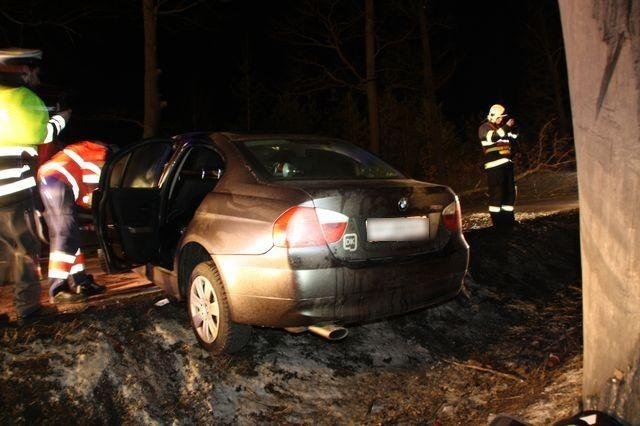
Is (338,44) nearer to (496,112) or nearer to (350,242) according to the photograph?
(496,112)

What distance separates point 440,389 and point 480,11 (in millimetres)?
34484

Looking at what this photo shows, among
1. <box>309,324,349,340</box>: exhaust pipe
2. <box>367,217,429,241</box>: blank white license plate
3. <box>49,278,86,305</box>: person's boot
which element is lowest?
<box>309,324,349,340</box>: exhaust pipe

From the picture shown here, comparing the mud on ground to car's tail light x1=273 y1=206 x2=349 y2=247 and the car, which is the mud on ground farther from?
car's tail light x1=273 y1=206 x2=349 y2=247

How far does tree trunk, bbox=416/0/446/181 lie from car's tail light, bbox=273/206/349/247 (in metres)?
13.2

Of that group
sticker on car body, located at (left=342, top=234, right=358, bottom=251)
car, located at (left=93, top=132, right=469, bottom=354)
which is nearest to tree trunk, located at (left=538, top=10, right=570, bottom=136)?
car, located at (left=93, top=132, right=469, bottom=354)

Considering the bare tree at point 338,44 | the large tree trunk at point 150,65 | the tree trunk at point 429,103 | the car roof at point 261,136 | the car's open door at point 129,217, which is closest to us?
the car roof at point 261,136

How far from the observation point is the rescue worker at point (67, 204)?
4.98m

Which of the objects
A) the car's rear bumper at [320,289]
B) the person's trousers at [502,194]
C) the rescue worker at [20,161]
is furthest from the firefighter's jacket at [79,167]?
the person's trousers at [502,194]

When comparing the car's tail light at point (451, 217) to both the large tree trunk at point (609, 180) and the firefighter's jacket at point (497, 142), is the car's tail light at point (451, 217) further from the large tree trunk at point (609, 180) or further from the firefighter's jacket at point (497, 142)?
the firefighter's jacket at point (497, 142)

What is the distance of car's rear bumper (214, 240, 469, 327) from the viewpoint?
11.3ft

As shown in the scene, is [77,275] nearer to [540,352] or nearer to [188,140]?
[188,140]

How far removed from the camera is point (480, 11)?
113 ft

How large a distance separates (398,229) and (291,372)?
55.1 inches

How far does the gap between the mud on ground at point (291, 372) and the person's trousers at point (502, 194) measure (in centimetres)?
277
